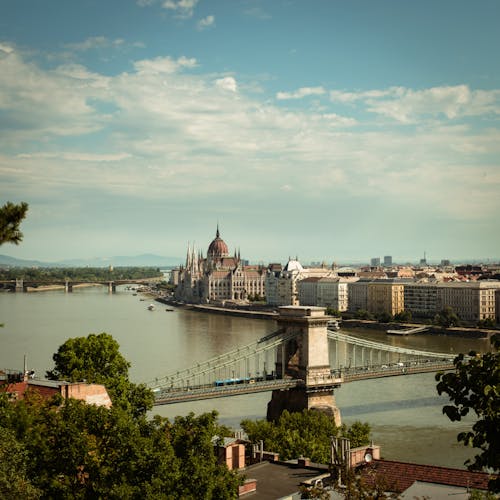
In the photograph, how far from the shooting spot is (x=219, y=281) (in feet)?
325

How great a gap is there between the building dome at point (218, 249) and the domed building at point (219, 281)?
1.83m

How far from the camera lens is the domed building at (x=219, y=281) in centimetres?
9862

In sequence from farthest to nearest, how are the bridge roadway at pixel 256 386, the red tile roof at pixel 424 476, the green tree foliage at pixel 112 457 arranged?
the bridge roadway at pixel 256 386 → the red tile roof at pixel 424 476 → the green tree foliage at pixel 112 457

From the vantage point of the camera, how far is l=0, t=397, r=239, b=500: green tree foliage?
29.0 ft

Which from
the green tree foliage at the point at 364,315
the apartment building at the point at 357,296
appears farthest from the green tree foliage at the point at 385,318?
the apartment building at the point at 357,296

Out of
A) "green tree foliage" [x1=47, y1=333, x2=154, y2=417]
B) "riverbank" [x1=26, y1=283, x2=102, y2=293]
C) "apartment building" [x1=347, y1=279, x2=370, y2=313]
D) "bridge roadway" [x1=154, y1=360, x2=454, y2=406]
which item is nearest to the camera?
"green tree foliage" [x1=47, y1=333, x2=154, y2=417]

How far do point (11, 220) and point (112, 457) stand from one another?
326 centimetres

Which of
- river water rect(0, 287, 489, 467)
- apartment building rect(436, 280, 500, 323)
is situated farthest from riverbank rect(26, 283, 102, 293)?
apartment building rect(436, 280, 500, 323)

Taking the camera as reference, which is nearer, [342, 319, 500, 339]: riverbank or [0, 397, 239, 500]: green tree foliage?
[0, 397, 239, 500]: green tree foliage

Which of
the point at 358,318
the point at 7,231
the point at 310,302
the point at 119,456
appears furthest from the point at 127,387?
the point at 310,302

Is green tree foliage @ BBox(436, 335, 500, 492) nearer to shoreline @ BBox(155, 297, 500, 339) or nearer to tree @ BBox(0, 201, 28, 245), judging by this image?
tree @ BBox(0, 201, 28, 245)

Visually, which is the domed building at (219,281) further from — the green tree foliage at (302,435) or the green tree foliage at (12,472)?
the green tree foliage at (12,472)

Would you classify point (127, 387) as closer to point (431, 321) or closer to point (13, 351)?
point (13, 351)

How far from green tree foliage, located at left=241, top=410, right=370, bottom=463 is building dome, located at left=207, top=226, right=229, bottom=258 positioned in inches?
3722
